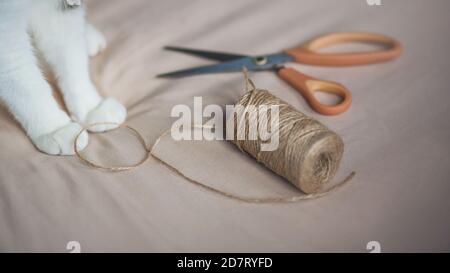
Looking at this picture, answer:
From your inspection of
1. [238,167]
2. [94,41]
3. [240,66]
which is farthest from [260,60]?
[94,41]

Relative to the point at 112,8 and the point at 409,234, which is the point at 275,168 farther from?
the point at 112,8

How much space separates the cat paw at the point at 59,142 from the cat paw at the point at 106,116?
0.04 meters

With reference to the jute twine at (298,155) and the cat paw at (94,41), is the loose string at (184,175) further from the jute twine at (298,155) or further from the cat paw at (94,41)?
the cat paw at (94,41)

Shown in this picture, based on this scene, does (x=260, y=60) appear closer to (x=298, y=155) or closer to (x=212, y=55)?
(x=212, y=55)

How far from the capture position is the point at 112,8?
0.93 m

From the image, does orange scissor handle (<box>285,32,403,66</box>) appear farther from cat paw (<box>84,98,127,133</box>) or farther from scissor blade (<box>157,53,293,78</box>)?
cat paw (<box>84,98,127,133</box>)

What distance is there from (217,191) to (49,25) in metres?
0.32

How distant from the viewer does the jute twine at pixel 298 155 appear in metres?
0.56

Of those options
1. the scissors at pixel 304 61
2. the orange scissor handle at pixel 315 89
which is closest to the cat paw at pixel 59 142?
the scissors at pixel 304 61

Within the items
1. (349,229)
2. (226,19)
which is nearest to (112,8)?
(226,19)

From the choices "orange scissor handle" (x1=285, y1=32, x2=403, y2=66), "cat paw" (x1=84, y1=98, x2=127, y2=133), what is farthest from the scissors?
"cat paw" (x1=84, y1=98, x2=127, y2=133)

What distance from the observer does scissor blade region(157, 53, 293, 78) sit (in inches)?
29.5
